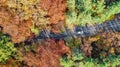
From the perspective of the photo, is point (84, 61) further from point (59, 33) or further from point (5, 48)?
point (5, 48)

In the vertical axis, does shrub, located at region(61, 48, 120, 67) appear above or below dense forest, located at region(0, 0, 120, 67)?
below

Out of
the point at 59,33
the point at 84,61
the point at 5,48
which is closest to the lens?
the point at 5,48

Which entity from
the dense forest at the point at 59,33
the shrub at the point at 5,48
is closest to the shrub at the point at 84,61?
the dense forest at the point at 59,33

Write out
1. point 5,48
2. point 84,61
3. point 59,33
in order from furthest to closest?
1. point 59,33
2. point 84,61
3. point 5,48

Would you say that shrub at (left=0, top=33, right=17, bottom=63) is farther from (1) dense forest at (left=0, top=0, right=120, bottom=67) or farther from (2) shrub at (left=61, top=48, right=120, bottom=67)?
(2) shrub at (left=61, top=48, right=120, bottom=67)

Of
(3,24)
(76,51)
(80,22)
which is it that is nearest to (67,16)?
(80,22)

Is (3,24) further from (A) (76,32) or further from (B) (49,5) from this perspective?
(A) (76,32)

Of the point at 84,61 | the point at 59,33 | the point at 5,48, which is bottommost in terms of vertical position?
the point at 84,61

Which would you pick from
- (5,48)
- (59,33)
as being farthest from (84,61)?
(5,48)

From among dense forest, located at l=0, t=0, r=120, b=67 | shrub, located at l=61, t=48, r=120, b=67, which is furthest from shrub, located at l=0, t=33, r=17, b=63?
shrub, located at l=61, t=48, r=120, b=67

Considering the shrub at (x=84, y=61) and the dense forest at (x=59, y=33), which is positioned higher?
the dense forest at (x=59, y=33)

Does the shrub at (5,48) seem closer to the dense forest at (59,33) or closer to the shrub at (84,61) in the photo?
the dense forest at (59,33)
